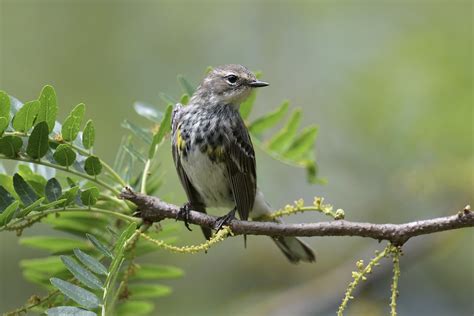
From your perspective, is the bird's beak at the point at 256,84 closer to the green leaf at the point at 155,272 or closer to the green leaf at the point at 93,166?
the green leaf at the point at 155,272

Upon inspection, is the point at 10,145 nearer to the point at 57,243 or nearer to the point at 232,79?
the point at 57,243

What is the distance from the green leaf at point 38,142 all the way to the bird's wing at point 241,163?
5.84 feet

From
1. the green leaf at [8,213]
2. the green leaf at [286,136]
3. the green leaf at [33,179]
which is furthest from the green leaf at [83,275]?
the green leaf at [286,136]

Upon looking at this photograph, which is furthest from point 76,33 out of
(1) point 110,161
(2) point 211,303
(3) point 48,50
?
(2) point 211,303

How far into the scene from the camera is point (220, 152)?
450 centimetres

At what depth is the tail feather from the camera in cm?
428

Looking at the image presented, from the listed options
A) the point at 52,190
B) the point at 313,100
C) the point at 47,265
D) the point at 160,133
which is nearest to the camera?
the point at 52,190

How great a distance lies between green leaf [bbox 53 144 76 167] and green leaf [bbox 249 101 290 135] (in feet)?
4.72

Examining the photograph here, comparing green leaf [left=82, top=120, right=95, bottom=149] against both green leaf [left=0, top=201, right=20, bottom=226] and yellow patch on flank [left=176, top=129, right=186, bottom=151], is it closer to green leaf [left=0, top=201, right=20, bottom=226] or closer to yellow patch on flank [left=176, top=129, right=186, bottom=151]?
green leaf [left=0, top=201, right=20, bottom=226]

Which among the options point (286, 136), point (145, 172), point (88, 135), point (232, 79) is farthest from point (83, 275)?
point (232, 79)

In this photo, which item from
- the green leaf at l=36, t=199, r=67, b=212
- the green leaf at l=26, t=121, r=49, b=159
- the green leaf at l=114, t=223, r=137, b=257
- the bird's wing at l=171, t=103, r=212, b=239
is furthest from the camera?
the bird's wing at l=171, t=103, r=212, b=239

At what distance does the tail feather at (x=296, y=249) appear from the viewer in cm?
428

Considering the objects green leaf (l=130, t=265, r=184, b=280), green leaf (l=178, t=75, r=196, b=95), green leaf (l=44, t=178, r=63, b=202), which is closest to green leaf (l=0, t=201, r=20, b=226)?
green leaf (l=44, t=178, r=63, b=202)

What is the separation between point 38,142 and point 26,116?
0.12 meters
